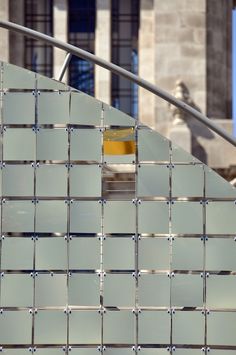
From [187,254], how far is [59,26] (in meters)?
27.4

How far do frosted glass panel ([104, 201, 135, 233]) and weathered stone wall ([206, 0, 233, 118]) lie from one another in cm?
2451

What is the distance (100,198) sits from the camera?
3231 centimetres

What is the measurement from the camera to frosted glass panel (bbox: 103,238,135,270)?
3216 cm

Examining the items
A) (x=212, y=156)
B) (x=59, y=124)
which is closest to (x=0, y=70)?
(x=59, y=124)

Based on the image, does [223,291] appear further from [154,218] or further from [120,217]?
[120,217]

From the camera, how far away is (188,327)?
1262 inches

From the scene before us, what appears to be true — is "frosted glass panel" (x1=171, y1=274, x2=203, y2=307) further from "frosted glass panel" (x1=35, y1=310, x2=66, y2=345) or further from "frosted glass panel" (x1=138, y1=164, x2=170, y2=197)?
"frosted glass panel" (x1=35, y1=310, x2=66, y2=345)

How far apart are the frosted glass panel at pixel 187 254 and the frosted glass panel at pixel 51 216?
2.74 m

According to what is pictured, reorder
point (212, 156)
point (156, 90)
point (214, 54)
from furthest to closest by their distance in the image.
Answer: point (214, 54) < point (212, 156) < point (156, 90)

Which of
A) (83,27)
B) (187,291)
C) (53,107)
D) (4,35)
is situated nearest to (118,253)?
(187,291)

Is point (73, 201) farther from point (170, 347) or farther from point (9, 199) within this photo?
point (170, 347)

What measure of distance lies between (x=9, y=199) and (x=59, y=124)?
2.20 m

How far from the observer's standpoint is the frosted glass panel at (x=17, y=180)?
32.4 m

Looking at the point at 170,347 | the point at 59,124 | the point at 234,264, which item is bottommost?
the point at 170,347
